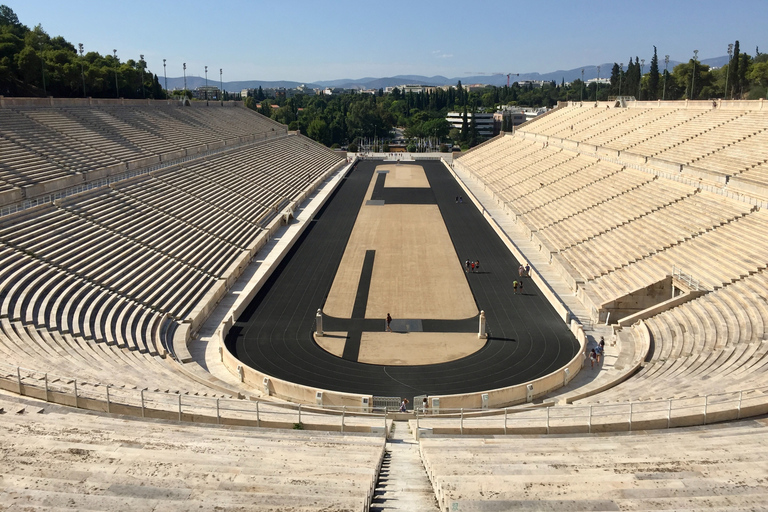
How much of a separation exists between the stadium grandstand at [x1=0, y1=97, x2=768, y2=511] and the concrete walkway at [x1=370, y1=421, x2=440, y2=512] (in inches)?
2.7

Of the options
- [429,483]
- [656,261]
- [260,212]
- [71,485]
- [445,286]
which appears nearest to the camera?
[71,485]

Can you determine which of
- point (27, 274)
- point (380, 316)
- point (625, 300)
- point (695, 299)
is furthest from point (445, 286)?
point (27, 274)

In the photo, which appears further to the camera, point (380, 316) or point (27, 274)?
point (380, 316)

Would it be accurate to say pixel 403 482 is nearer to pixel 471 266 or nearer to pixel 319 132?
pixel 471 266

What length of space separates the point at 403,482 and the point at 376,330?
12.3 meters

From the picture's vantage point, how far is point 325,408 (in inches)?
619

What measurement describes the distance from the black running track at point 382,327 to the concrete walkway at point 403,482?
535 centimetres

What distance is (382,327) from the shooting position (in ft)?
75.5

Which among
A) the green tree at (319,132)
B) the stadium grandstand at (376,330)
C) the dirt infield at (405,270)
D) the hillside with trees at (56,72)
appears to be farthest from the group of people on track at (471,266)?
the green tree at (319,132)

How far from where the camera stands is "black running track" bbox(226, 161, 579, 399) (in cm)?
1862

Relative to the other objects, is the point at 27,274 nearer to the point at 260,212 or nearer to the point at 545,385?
the point at 545,385

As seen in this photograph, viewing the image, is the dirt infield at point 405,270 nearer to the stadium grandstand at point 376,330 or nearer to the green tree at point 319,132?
the stadium grandstand at point 376,330

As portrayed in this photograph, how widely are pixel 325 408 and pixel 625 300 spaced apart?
1336cm

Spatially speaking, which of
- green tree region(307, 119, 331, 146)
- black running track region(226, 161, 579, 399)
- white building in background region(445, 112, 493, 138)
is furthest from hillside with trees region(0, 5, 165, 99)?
white building in background region(445, 112, 493, 138)
